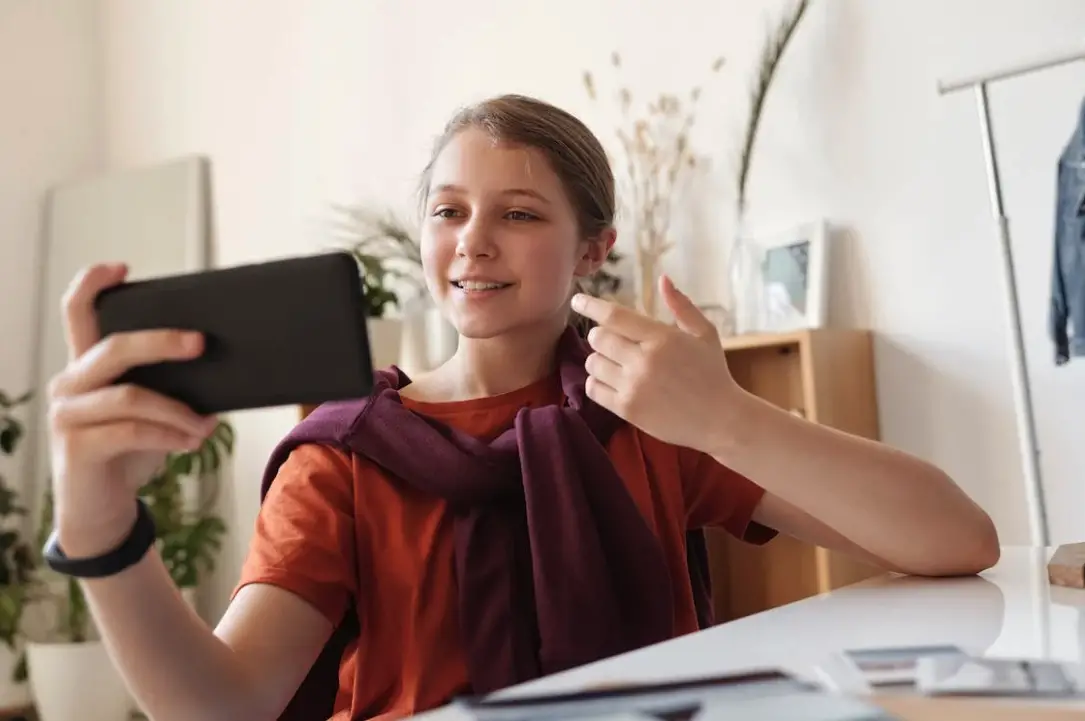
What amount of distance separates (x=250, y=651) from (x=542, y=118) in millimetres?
607

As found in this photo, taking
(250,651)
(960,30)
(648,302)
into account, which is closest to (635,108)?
(648,302)

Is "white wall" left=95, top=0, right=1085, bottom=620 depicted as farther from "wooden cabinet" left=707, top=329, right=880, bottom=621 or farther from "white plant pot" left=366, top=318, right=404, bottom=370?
"white plant pot" left=366, top=318, right=404, bottom=370

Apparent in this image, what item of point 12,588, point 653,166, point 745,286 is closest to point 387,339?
point 653,166

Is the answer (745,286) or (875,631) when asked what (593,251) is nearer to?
(875,631)

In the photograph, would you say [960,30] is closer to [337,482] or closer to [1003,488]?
[1003,488]

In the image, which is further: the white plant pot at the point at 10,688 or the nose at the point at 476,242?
the white plant pot at the point at 10,688

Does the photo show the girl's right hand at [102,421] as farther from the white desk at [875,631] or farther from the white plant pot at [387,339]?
the white plant pot at [387,339]

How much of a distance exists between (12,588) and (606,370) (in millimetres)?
2464

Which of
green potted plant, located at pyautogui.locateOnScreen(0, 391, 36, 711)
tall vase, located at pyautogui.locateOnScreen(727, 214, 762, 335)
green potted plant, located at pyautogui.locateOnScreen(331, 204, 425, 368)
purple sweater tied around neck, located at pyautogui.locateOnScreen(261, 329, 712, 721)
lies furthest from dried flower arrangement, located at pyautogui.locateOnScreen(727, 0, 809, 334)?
green potted plant, located at pyautogui.locateOnScreen(0, 391, 36, 711)

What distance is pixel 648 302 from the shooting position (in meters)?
2.02

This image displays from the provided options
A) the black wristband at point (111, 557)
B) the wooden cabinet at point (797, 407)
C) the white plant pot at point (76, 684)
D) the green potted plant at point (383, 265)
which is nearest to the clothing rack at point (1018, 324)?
the wooden cabinet at point (797, 407)

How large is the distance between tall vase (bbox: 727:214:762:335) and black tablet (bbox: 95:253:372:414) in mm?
1452

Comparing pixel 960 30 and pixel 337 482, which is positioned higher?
pixel 960 30

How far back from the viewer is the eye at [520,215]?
1020 mm
